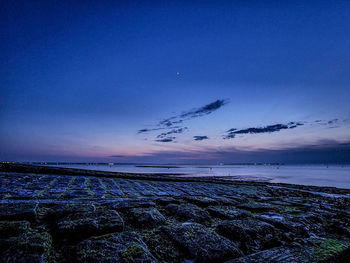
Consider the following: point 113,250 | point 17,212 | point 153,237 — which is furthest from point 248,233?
point 17,212

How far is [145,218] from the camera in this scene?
1.85m

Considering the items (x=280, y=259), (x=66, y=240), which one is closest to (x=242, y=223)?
(x=280, y=259)

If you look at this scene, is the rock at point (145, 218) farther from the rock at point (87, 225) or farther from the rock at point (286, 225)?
the rock at point (286, 225)

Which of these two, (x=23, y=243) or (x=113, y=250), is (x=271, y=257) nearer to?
(x=113, y=250)

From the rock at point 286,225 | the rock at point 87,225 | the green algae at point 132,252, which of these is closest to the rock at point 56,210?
the rock at point 87,225

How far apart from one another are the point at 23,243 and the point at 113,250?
572mm

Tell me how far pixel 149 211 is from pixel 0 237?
125 cm

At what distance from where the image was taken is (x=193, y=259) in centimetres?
125

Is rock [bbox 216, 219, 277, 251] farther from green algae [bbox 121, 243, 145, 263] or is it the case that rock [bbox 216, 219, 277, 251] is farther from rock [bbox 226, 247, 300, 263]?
green algae [bbox 121, 243, 145, 263]

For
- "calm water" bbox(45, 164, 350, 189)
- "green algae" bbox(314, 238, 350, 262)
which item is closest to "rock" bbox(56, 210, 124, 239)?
"green algae" bbox(314, 238, 350, 262)

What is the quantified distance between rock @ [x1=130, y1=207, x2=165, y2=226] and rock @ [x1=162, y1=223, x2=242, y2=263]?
0.17 meters

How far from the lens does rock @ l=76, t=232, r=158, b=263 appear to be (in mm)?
1121

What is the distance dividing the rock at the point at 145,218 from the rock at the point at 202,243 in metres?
0.17

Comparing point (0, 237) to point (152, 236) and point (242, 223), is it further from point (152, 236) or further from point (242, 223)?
point (242, 223)
